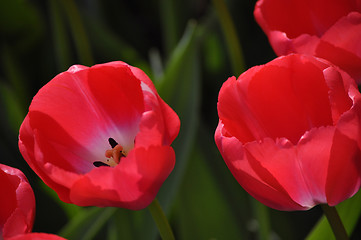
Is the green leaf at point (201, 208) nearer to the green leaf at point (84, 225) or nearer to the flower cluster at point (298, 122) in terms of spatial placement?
the green leaf at point (84, 225)

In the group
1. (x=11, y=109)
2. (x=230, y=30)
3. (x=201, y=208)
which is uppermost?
(x=230, y=30)

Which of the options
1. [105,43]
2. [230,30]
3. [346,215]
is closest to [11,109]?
[105,43]

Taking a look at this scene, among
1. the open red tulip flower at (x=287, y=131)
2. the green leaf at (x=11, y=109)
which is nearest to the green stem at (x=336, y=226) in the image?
the open red tulip flower at (x=287, y=131)

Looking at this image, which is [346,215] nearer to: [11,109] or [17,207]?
[17,207]

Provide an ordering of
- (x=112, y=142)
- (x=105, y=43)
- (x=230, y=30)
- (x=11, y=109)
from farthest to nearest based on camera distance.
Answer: (x=105, y=43) → (x=11, y=109) → (x=230, y=30) → (x=112, y=142)

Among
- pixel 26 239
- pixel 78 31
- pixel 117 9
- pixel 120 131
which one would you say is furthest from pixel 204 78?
pixel 26 239

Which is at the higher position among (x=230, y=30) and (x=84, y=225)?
(x=230, y=30)
